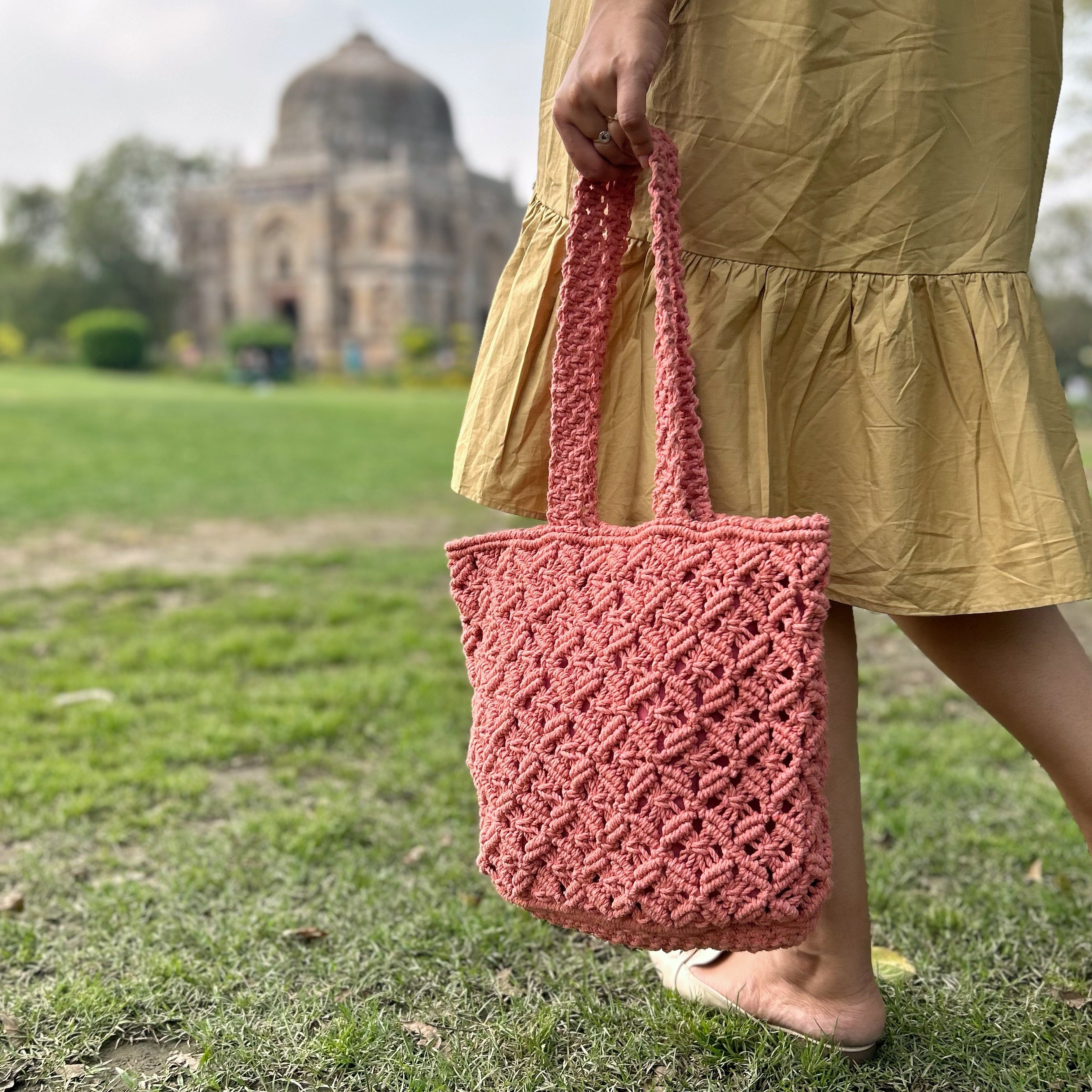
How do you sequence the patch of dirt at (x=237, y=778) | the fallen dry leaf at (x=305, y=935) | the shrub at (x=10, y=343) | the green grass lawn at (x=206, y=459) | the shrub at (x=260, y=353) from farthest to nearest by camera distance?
the shrub at (x=10, y=343)
the shrub at (x=260, y=353)
the green grass lawn at (x=206, y=459)
the patch of dirt at (x=237, y=778)
the fallen dry leaf at (x=305, y=935)

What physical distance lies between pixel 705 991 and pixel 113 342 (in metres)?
34.6

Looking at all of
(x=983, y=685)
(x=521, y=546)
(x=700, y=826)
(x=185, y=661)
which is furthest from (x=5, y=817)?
(x=983, y=685)

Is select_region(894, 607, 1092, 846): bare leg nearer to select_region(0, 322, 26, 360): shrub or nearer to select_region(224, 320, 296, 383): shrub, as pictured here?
select_region(224, 320, 296, 383): shrub

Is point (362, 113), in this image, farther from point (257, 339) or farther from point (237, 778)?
point (237, 778)

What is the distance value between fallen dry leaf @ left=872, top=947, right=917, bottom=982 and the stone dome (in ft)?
148

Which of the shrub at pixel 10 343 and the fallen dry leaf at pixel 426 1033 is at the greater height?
the shrub at pixel 10 343

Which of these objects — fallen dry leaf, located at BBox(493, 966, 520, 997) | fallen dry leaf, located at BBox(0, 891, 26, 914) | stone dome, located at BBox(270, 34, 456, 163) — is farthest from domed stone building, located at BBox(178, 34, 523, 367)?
fallen dry leaf, located at BBox(493, 966, 520, 997)

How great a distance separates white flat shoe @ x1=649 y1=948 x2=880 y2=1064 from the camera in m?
1.48

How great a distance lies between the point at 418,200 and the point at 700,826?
134 feet

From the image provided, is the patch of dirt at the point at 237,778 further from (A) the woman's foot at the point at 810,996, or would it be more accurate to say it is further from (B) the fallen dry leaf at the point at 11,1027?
(A) the woman's foot at the point at 810,996

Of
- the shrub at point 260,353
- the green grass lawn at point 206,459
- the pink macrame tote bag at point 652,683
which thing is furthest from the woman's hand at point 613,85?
the shrub at point 260,353

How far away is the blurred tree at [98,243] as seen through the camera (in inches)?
1570

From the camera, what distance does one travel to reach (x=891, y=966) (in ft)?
5.64

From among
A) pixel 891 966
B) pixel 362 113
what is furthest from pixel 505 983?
pixel 362 113
